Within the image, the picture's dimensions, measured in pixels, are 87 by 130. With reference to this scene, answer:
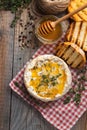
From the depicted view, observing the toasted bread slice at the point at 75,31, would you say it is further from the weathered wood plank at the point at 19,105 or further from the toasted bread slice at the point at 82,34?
the weathered wood plank at the point at 19,105

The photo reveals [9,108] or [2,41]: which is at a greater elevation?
[2,41]

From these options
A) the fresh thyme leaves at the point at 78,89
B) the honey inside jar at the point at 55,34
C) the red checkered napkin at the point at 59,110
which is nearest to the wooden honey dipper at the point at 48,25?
the honey inside jar at the point at 55,34

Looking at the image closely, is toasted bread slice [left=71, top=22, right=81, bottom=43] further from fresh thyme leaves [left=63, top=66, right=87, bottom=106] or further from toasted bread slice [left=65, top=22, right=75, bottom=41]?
fresh thyme leaves [left=63, top=66, right=87, bottom=106]

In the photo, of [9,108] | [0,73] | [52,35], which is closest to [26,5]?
[52,35]

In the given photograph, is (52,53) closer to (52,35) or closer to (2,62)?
(52,35)

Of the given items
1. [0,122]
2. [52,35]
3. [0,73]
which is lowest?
[0,122]
